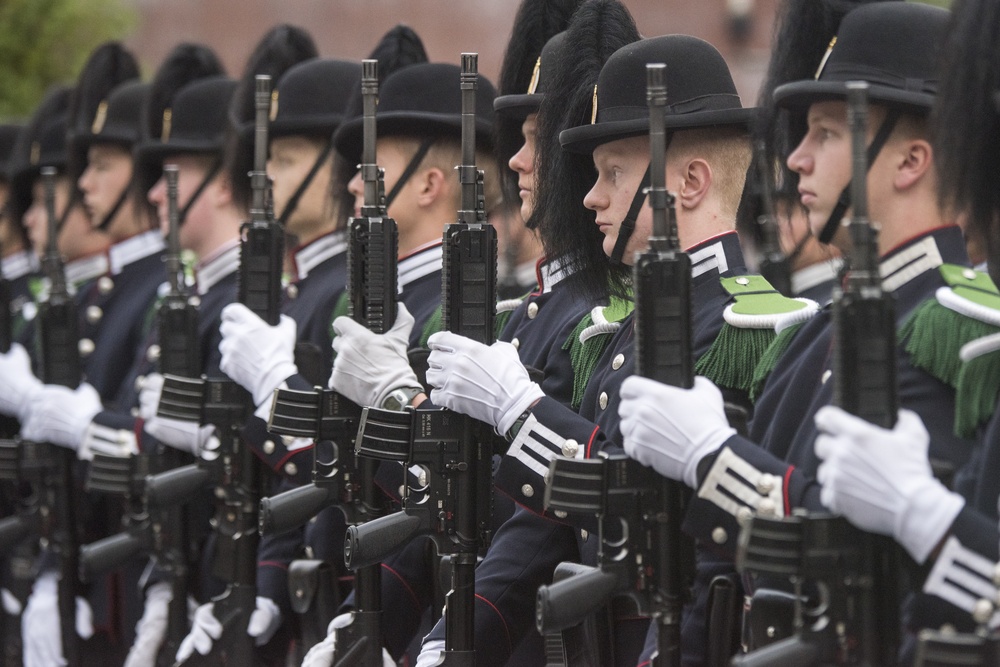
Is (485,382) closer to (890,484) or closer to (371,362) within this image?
(371,362)

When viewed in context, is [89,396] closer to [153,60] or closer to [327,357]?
[327,357]

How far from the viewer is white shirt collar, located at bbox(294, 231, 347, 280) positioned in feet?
20.3

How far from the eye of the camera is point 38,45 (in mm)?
11797

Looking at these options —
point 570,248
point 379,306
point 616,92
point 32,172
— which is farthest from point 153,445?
point 32,172

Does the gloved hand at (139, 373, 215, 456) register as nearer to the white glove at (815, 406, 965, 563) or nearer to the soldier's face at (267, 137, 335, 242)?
the soldier's face at (267, 137, 335, 242)

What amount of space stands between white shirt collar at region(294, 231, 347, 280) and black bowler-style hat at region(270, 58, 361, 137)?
502 mm

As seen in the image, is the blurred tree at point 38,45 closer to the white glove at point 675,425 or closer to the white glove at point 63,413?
the white glove at point 63,413

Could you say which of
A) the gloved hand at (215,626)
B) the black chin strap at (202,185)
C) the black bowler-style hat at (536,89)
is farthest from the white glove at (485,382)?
the black chin strap at (202,185)

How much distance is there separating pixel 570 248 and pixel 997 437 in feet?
5.49

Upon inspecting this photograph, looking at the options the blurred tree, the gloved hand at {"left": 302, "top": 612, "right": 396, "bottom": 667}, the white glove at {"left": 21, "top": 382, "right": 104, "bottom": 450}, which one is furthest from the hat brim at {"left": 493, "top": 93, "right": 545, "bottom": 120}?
the blurred tree

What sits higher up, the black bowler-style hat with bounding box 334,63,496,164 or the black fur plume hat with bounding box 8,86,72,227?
the black fur plume hat with bounding box 8,86,72,227

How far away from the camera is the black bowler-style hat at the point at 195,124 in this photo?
7496mm

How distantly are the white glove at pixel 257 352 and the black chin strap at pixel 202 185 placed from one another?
1764 millimetres

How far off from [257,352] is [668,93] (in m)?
1.91
